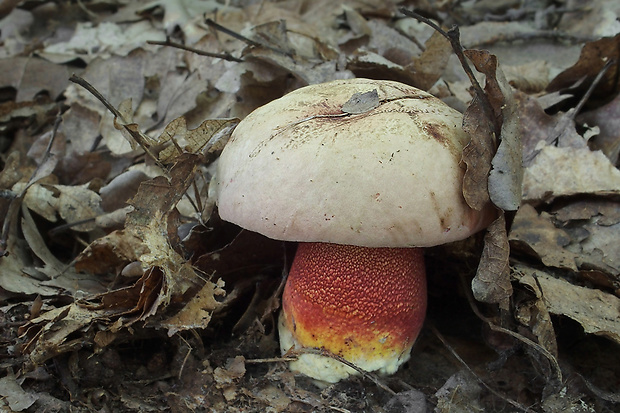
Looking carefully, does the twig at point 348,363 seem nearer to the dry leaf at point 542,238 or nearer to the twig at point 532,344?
the twig at point 532,344

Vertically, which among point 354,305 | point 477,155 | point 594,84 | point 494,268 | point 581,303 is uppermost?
point 594,84

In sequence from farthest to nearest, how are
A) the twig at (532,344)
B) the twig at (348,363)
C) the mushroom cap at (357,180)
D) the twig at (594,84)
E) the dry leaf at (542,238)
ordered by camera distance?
the twig at (594,84)
the dry leaf at (542,238)
the twig at (348,363)
the twig at (532,344)
the mushroom cap at (357,180)

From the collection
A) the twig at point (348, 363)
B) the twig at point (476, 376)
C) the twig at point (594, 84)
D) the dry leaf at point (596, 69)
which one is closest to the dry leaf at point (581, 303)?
the twig at point (476, 376)

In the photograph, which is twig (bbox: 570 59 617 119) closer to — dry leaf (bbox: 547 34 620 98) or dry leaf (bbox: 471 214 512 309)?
dry leaf (bbox: 547 34 620 98)

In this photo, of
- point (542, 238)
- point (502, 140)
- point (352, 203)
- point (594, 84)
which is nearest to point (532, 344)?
point (542, 238)

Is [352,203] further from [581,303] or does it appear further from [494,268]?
[581,303]

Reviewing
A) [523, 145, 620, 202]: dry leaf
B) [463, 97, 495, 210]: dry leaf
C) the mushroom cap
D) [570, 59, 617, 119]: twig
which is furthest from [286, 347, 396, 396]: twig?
[570, 59, 617, 119]: twig

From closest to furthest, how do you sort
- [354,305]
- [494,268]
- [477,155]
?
[477,155]
[494,268]
[354,305]
